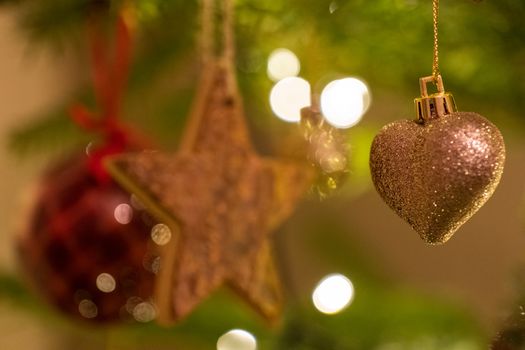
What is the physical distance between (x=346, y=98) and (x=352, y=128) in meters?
0.10

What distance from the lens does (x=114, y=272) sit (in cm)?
69

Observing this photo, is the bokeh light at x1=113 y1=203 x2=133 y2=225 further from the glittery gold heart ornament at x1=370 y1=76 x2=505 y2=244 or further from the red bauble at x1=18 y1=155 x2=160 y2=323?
the glittery gold heart ornament at x1=370 y1=76 x2=505 y2=244

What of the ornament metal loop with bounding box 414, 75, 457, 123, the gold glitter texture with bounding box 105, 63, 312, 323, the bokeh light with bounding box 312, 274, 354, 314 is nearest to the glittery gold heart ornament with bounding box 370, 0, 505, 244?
the ornament metal loop with bounding box 414, 75, 457, 123

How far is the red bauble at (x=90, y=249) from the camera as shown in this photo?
2.24 feet

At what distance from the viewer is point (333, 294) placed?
0.92m

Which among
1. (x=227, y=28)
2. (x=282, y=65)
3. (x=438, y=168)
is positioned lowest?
(x=438, y=168)

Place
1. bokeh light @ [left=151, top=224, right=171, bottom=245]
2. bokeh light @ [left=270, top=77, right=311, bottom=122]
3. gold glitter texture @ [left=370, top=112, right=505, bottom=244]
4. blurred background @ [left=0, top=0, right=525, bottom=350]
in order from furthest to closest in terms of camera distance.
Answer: bokeh light @ [left=270, top=77, right=311, bottom=122], bokeh light @ [left=151, top=224, right=171, bottom=245], blurred background @ [left=0, top=0, right=525, bottom=350], gold glitter texture @ [left=370, top=112, right=505, bottom=244]

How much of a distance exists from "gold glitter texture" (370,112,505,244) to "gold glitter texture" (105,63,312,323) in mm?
209

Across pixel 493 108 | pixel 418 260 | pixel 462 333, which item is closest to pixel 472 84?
pixel 493 108

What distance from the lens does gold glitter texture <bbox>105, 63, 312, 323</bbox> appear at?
603 mm

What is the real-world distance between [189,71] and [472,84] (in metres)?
0.98

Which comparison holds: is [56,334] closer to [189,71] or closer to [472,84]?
[189,71]

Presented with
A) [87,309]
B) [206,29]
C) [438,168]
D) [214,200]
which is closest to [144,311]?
[87,309]

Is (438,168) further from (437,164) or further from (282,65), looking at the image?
(282,65)
